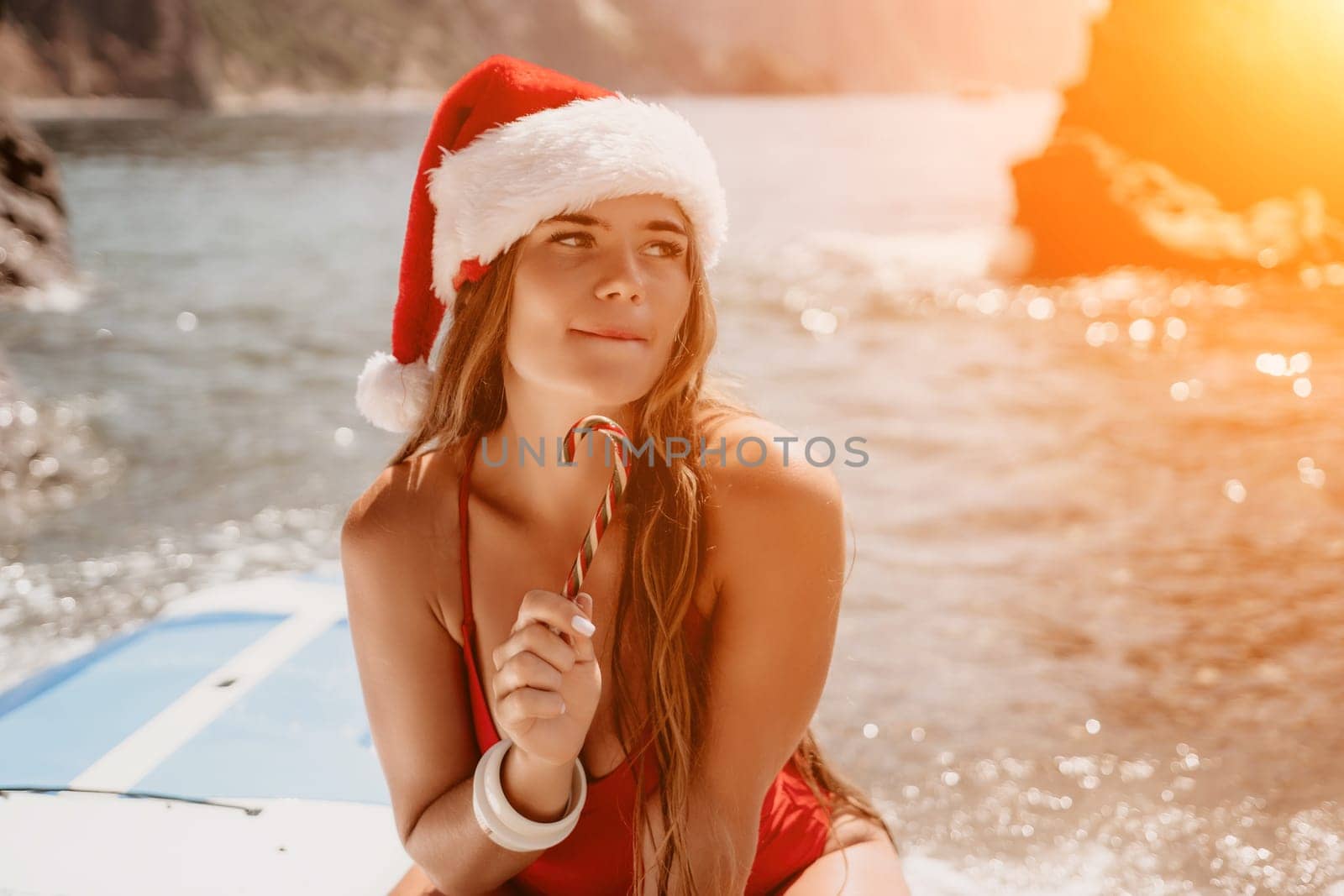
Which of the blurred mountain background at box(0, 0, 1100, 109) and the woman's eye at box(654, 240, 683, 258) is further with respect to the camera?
the blurred mountain background at box(0, 0, 1100, 109)

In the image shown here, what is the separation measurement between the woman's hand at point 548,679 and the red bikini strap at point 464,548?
0.99 ft

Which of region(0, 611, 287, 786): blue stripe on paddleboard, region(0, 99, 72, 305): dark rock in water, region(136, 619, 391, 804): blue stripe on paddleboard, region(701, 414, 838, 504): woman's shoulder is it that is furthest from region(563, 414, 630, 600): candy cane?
region(0, 99, 72, 305): dark rock in water

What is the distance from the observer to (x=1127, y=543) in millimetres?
4949

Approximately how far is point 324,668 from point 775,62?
12663 cm

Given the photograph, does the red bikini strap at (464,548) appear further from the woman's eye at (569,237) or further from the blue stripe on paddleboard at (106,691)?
the blue stripe on paddleboard at (106,691)

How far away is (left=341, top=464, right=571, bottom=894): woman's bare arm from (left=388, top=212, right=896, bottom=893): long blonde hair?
0.67 feet

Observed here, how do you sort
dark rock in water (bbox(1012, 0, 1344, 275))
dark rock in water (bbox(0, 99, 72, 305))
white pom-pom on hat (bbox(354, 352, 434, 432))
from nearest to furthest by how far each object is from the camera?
1. white pom-pom on hat (bbox(354, 352, 434, 432))
2. dark rock in water (bbox(0, 99, 72, 305))
3. dark rock in water (bbox(1012, 0, 1344, 275))

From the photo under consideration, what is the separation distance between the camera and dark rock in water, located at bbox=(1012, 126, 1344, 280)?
12016mm

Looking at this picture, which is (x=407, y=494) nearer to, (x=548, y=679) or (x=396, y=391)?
(x=396, y=391)

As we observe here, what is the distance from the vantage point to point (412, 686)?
1573 mm

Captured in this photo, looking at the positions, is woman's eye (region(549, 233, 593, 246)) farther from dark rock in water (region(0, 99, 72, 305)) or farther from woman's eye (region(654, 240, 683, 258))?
dark rock in water (region(0, 99, 72, 305))

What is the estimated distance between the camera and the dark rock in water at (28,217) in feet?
33.9

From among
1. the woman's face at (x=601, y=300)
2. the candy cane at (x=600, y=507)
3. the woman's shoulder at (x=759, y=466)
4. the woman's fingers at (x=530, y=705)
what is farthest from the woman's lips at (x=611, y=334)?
the woman's fingers at (x=530, y=705)

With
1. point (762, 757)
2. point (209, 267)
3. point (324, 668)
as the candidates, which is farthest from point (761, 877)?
point (209, 267)
